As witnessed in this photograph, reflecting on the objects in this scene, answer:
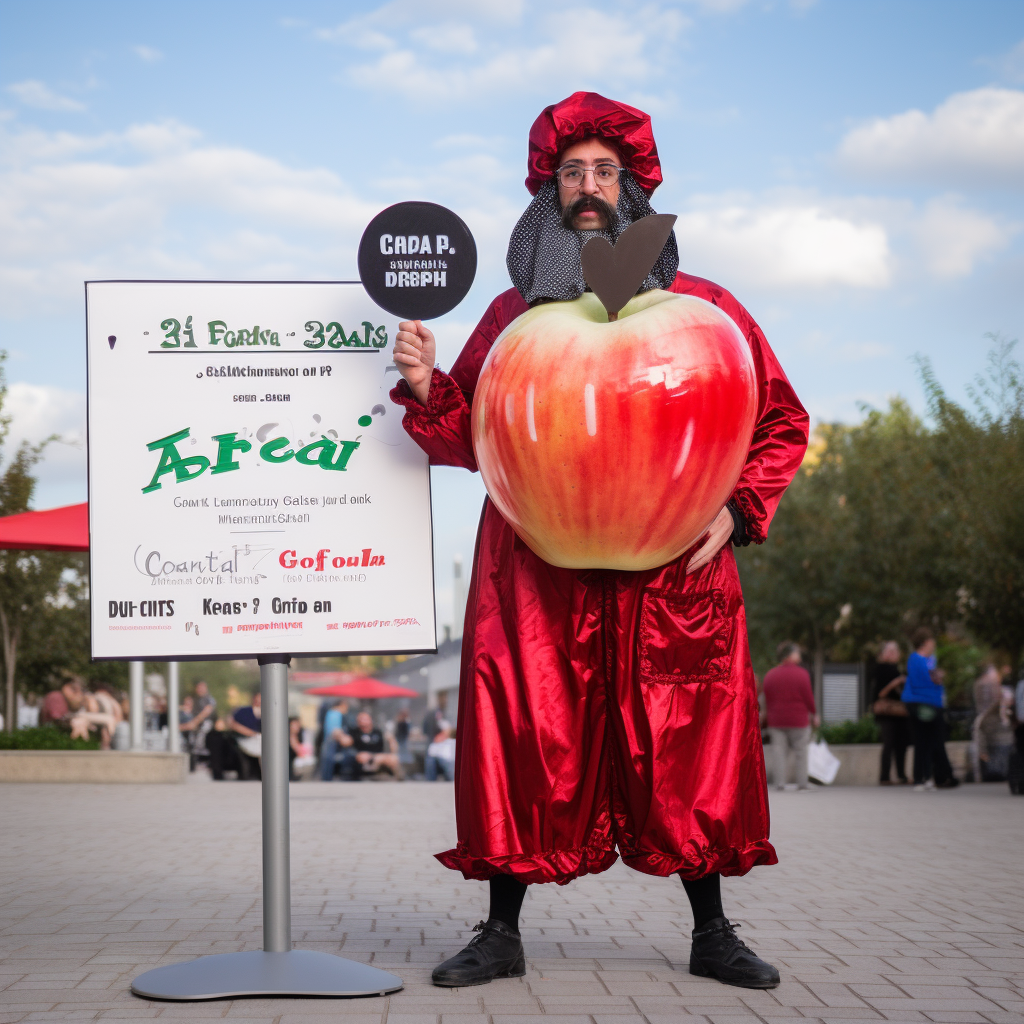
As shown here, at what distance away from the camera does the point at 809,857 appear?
295 inches

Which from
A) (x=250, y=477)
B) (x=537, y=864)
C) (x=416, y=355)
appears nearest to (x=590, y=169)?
(x=416, y=355)

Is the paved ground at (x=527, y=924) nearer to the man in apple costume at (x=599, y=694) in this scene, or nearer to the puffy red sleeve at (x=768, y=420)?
the man in apple costume at (x=599, y=694)

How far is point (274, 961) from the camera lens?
137 inches

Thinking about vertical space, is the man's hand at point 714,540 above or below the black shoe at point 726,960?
above

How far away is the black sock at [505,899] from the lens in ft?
12.0

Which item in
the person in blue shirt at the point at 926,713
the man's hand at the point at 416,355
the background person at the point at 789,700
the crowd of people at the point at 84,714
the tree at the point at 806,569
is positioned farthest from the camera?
the tree at the point at 806,569

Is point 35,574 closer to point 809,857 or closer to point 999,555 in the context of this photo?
point 999,555

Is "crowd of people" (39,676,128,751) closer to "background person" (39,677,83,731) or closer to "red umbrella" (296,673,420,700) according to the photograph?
"background person" (39,677,83,731)

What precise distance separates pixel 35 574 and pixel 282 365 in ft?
61.2

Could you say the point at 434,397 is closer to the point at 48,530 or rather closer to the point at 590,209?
the point at 590,209

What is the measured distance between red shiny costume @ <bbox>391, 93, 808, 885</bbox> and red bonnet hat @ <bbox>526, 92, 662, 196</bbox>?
30.1 inches

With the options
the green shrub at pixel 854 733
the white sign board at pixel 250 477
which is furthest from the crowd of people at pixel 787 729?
the white sign board at pixel 250 477

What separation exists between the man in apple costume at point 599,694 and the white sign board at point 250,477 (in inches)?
7.2

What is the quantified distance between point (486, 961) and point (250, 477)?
1526mm
